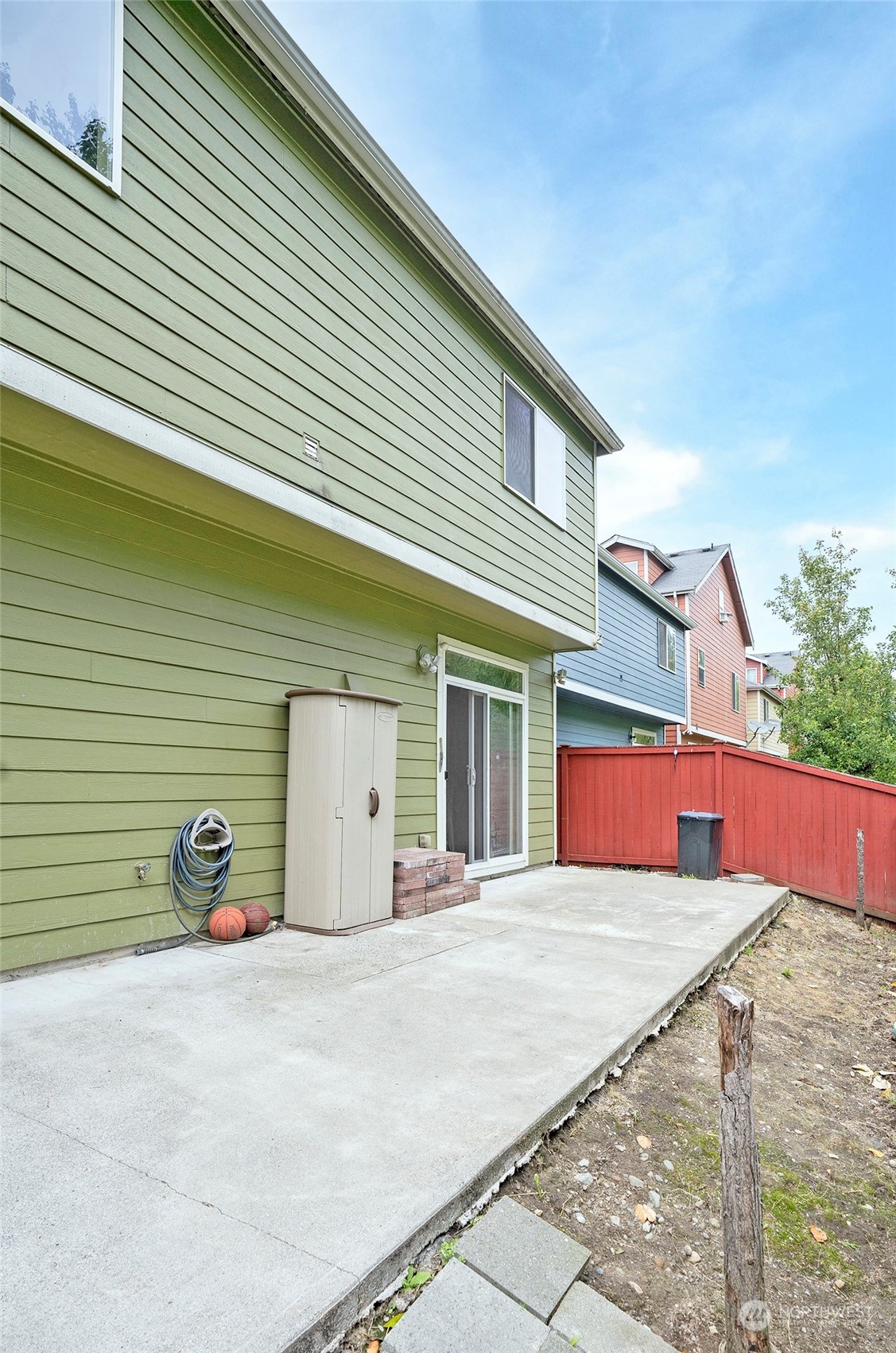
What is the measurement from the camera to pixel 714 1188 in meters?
2.24

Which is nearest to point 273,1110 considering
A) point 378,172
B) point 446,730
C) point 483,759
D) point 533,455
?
point 446,730

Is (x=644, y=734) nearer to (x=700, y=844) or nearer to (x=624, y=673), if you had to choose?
(x=624, y=673)

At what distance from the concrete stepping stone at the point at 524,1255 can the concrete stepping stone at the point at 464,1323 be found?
0.03 metres

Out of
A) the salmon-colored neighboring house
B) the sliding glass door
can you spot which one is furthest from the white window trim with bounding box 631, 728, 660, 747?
the sliding glass door

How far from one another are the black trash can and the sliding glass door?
1865 mm

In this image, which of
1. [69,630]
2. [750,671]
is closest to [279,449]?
[69,630]

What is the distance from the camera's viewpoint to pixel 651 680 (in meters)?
14.3

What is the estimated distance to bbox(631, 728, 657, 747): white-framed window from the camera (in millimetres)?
14531

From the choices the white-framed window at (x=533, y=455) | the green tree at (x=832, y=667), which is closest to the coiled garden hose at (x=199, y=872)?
the white-framed window at (x=533, y=455)

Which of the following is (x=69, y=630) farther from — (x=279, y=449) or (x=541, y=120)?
(x=541, y=120)

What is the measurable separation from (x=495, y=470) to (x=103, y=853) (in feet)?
16.0

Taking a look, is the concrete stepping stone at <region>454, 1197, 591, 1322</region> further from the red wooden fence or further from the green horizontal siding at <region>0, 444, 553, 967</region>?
the red wooden fence

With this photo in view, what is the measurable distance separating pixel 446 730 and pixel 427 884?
1.77 m

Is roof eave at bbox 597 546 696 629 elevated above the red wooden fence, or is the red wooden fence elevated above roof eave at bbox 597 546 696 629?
roof eave at bbox 597 546 696 629
